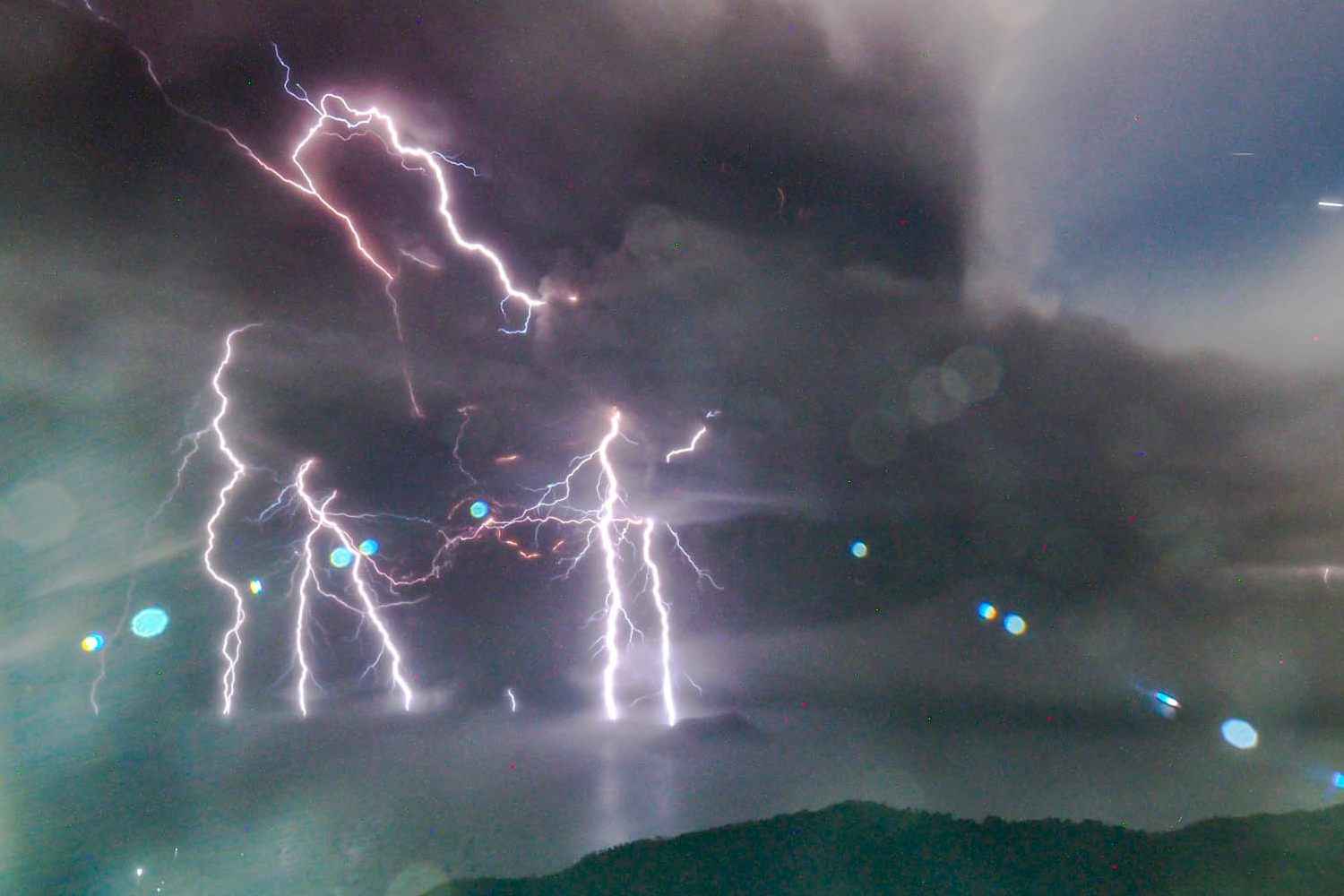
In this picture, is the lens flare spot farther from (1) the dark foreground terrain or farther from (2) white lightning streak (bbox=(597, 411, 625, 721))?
(1) the dark foreground terrain

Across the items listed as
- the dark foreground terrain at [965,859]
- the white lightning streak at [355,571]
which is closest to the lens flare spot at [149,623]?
the white lightning streak at [355,571]

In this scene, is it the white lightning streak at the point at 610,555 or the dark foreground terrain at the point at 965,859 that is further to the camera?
the dark foreground terrain at the point at 965,859

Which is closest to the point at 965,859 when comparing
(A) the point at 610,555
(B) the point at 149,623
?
(A) the point at 610,555

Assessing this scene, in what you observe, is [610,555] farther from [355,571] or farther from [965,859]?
[965,859]

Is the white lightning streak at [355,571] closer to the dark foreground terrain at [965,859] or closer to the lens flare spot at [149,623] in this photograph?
the lens flare spot at [149,623]

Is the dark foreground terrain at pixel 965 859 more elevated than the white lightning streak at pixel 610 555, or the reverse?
the white lightning streak at pixel 610 555

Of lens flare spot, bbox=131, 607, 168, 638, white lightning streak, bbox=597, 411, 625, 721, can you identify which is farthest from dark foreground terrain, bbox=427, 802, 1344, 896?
lens flare spot, bbox=131, 607, 168, 638
